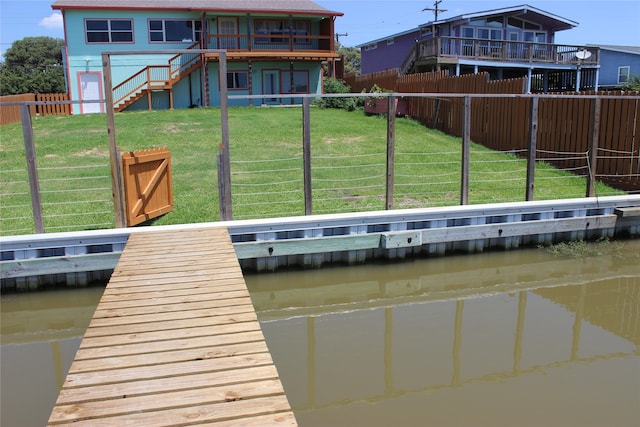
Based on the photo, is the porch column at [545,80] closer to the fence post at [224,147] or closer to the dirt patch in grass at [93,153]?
the dirt patch in grass at [93,153]

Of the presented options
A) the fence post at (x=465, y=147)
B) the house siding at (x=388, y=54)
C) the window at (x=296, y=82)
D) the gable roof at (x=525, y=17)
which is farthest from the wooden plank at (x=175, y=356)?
the house siding at (x=388, y=54)

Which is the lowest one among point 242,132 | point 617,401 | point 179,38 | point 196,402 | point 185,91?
point 617,401

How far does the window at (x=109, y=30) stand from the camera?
1019 inches

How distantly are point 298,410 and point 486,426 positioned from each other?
4.81 feet

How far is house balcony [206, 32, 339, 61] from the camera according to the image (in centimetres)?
2680

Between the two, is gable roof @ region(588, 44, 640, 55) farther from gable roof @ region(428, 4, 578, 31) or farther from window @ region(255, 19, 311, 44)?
window @ region(255, 19, 311, 44)

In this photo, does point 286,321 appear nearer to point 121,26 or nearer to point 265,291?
point 265,291

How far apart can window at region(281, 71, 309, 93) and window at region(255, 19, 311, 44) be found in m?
1.60

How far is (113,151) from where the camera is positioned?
7.63 m

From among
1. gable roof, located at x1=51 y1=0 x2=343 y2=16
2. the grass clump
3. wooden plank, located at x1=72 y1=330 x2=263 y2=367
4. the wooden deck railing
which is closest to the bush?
the wooden deck railing

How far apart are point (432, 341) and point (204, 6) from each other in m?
24.3

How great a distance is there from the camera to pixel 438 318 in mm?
6652

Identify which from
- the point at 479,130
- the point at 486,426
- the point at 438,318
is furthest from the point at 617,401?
the point at 479,130

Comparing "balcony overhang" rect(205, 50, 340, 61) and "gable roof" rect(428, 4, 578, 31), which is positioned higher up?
"gable roof" rect(428, 4, 578, 31)
